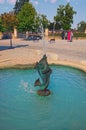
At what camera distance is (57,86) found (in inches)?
499

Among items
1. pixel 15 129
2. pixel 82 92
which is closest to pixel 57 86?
pixel 82 92

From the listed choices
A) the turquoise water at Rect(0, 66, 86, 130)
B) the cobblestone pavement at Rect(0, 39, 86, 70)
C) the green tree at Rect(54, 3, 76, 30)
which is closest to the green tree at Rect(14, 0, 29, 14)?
the green tree at Rect(54, 3, 76, 30)

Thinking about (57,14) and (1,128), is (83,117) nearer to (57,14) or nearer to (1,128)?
(1,128)

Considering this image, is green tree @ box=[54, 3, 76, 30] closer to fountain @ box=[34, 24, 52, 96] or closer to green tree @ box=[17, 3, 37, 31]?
green tree @ box=[17, 3, 37, 31]

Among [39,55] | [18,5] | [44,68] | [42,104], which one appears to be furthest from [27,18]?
[18,5]

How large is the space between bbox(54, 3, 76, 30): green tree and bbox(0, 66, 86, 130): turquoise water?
4694cm

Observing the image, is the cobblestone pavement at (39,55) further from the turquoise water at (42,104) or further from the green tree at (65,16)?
the green tree at (65,16)

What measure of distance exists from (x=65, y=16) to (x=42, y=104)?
172 feet

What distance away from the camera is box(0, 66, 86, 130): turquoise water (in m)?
8.20

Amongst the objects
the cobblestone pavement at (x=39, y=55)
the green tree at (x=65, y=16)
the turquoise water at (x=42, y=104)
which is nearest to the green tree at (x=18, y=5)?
the green tree at (x=65, y=16)

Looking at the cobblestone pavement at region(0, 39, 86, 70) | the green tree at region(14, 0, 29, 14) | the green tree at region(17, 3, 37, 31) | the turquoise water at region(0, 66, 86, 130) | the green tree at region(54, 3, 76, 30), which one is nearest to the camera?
the turquoise water at region(0, 66, 86, 130)

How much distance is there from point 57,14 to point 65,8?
2.44 m

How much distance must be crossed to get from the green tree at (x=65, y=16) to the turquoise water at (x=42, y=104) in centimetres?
4694

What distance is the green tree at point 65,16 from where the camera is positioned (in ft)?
198
